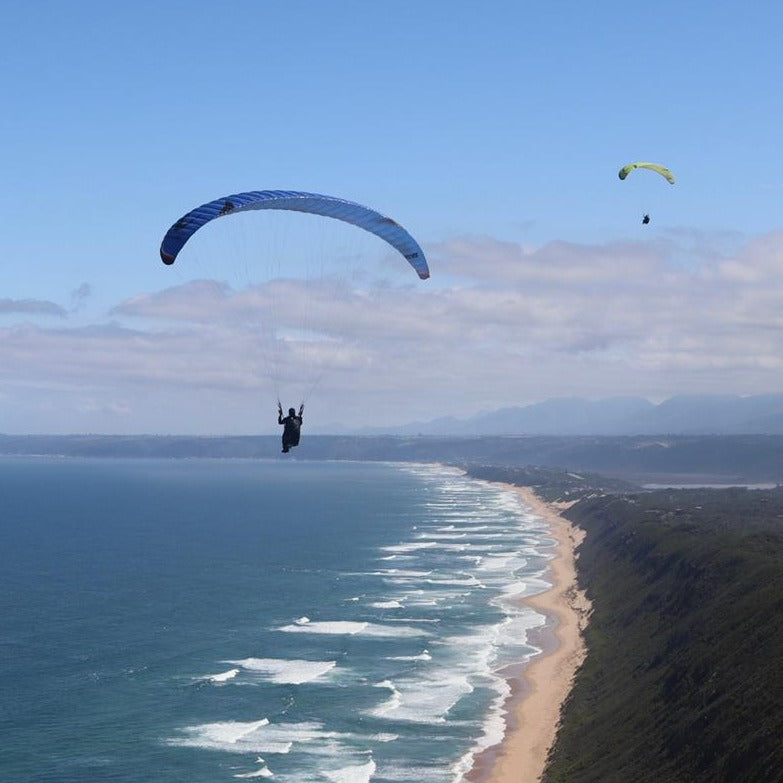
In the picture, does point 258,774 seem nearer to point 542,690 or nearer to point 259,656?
point 542,690

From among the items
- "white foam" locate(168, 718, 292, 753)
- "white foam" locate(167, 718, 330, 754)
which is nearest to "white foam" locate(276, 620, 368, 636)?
"white foam" locate(167, 718, 330, 754)

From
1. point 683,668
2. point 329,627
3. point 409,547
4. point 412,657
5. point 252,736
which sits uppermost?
point 683,668

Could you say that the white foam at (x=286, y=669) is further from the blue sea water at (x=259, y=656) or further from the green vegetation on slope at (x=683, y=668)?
the green vegetation on slope at (x=683, y=668)

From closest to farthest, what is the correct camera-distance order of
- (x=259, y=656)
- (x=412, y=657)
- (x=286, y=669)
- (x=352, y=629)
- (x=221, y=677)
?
(x=221, y=677), (x=286, y=669), (x=412, y=657), (x=259, y=656), (x=352, y=629)

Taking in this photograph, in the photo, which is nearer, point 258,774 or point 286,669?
point 258,774

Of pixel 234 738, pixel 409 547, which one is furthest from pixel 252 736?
pixel 409 547

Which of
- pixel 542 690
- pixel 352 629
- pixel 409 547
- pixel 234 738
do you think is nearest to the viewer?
pixel 234 738

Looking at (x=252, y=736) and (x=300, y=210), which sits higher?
(x=300, y=210)
